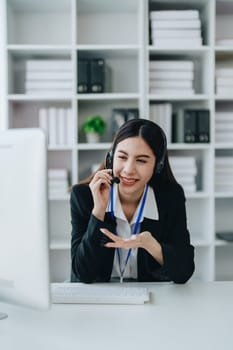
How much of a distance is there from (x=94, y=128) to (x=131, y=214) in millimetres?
1402

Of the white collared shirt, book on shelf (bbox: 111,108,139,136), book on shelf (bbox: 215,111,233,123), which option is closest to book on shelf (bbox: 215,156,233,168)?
book on shelf (bbox: 215,111,233,123)

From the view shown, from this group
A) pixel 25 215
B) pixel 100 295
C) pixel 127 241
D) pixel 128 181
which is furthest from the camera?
pixel 128 181

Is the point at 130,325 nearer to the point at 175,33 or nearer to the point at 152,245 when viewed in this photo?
the point at 152,245

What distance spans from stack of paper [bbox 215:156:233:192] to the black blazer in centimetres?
137

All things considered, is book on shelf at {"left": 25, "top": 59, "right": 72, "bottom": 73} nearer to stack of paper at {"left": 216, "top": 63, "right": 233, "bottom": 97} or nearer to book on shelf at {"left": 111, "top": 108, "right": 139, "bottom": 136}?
book on shelf at {"left": 111, "top": 108, "right": 139, "bottom": 136}

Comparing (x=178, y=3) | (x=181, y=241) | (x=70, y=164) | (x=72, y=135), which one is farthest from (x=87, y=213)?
(x=178, y=3)

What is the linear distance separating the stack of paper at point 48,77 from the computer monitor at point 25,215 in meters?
2.13

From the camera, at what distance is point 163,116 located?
3.29 meters

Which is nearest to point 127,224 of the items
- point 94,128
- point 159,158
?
point 159,158

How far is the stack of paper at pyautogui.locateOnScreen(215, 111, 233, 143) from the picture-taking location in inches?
130

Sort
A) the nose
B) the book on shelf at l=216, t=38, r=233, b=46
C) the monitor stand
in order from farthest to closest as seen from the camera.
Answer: the book on shelf at l=216, t=38, r=233, b=46 < the nose < the monitor stand

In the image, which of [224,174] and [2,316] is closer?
[2,316]

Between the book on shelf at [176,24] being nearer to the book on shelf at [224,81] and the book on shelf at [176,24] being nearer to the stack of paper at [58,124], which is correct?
the book on shelf at [224,81]

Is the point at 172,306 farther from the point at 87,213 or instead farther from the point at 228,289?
the point at 87,213
